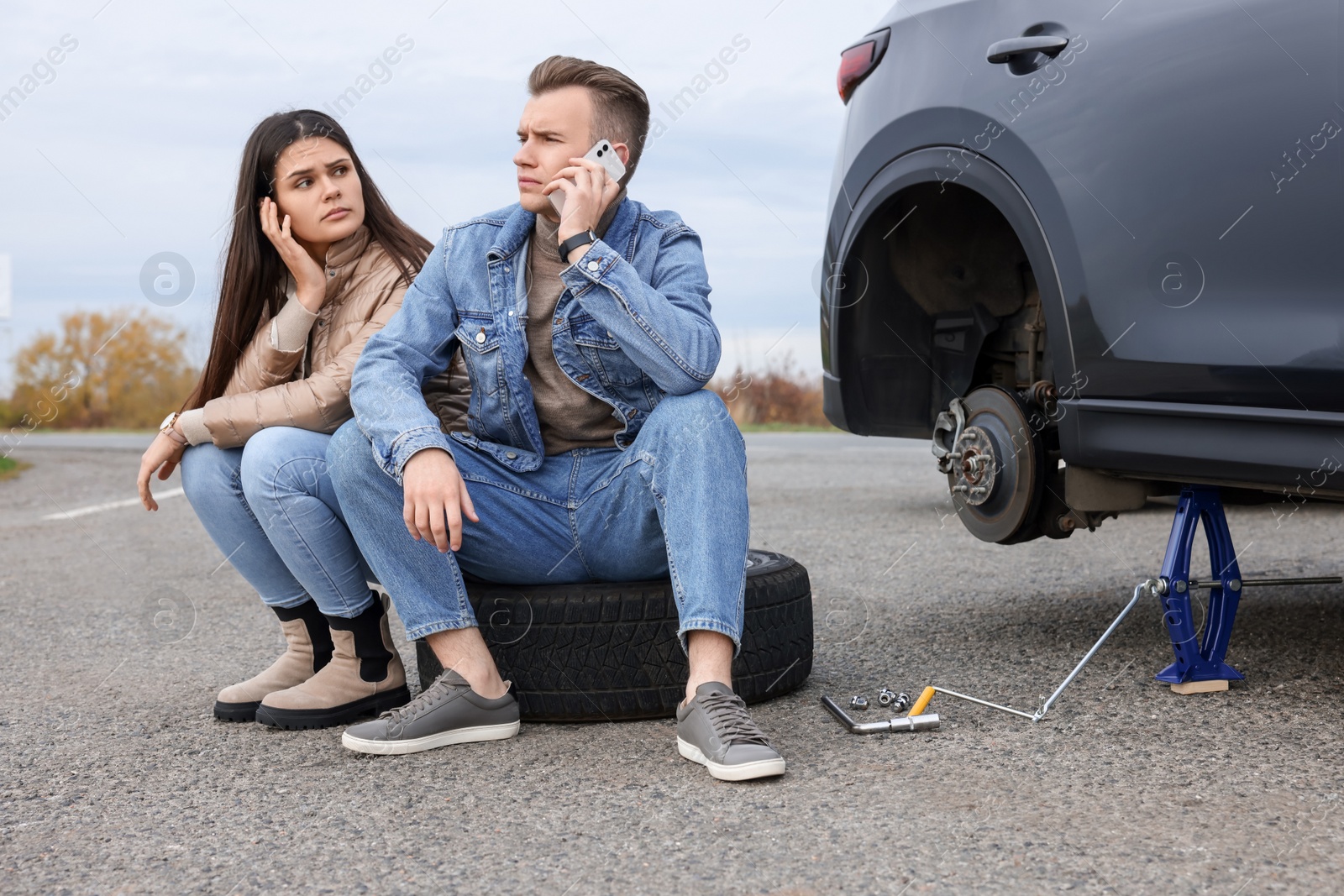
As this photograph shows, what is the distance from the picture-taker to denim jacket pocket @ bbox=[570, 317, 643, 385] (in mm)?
2535

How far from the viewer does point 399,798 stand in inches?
83.4

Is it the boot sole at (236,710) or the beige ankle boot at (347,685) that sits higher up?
the beige ankle boot at (347,685)

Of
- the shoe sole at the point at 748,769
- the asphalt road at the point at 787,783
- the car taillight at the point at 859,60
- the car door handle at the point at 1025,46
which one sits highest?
the car taillight at the point at 859,60

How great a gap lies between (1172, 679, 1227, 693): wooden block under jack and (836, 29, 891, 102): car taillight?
1.71m

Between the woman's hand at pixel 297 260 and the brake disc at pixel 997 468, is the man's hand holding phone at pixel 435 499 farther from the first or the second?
the brake disc at pixel 997 468

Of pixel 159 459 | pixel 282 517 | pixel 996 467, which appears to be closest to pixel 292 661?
pixel 282 517

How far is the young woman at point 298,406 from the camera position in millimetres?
2615

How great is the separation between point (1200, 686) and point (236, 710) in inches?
84.5

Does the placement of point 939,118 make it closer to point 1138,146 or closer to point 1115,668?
point 1138,146

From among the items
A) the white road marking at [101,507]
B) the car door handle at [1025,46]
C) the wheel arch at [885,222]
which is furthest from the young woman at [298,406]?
the white road marking at [101,507]

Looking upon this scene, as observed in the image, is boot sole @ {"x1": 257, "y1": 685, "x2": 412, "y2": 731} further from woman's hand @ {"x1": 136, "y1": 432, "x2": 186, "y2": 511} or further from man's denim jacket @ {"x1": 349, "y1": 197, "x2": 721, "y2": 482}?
man's denim jacket @ {"x1": 349, "y1": 197, "x2": 721, "y2": 482}

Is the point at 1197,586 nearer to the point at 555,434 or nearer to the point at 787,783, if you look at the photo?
the point at 787,783

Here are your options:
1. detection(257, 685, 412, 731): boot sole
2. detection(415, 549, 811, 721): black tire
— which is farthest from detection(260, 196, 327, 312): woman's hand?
detection(257, 685, 412, 731): boot sole

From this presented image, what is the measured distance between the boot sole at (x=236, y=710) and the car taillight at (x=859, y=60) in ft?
7.19
